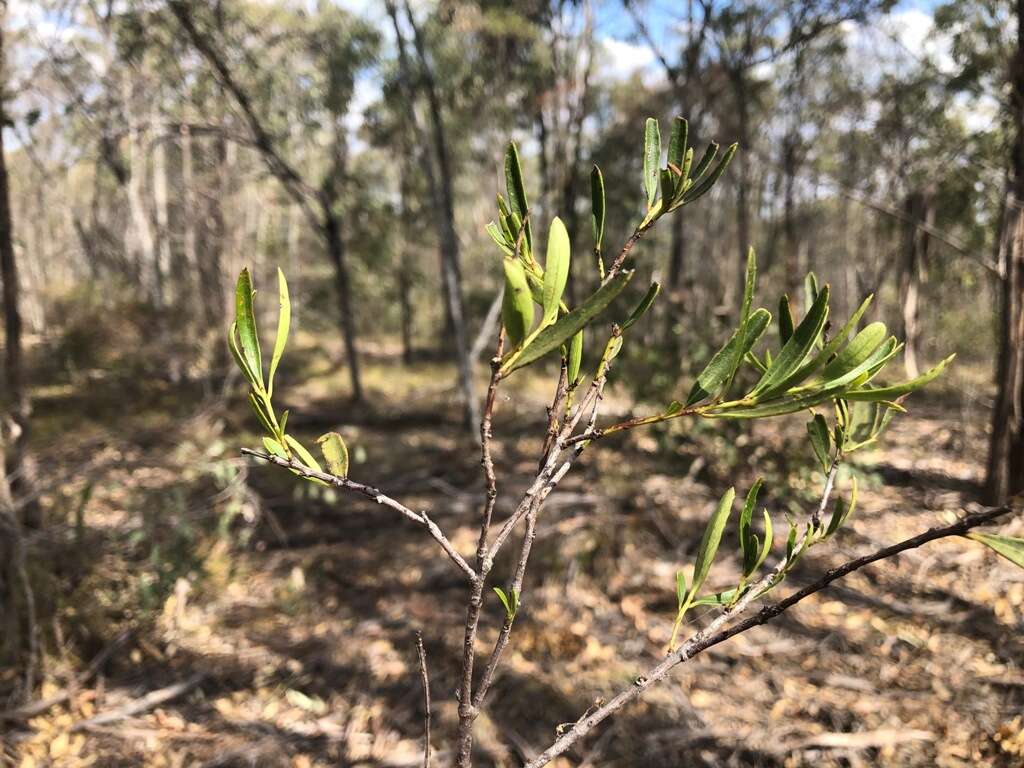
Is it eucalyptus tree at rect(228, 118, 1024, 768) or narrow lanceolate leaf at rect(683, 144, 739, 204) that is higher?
narrow lanceolate leaf at rect(683, 144, 739, 204)

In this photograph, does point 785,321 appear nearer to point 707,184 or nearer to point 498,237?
point 707,184

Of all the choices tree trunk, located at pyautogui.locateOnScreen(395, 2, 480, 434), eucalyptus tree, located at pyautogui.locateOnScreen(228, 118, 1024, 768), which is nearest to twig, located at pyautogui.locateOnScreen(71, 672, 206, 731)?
eucalyptus tree, located at pyautogui.locateOnScreen(228, 118, 1024, 768)

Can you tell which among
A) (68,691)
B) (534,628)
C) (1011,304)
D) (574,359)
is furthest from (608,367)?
(1011,304)

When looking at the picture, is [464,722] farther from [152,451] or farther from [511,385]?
[511,385]

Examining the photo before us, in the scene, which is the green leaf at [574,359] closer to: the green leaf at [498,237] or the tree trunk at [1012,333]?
the green leaf at [498,237]

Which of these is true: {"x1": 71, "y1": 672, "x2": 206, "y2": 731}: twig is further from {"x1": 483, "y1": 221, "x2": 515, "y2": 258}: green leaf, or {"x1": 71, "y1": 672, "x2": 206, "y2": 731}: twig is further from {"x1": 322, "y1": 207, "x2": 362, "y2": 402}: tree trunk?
{"x1": 322, "y1": 207, "x2": 362, "y2": 402}: tree trunk

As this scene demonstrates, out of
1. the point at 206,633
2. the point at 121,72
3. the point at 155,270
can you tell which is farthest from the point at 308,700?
the point at 121,72
